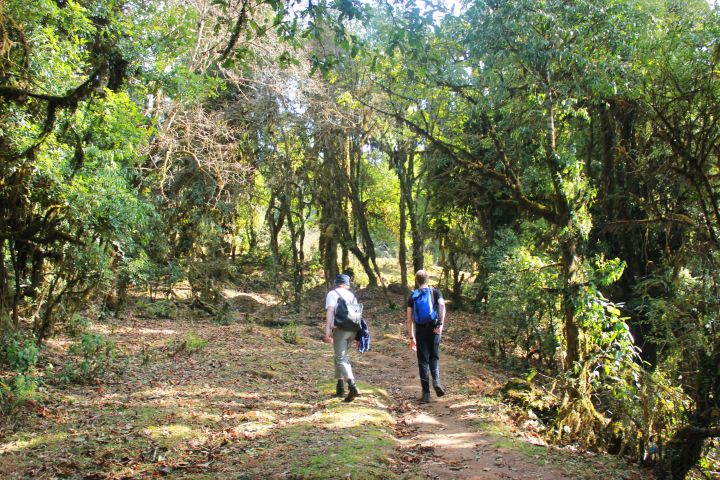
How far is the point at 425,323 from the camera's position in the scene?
877cm

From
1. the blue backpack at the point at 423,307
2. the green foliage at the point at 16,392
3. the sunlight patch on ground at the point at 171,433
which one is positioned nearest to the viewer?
the sunlight patch on ground at the point at 171,433

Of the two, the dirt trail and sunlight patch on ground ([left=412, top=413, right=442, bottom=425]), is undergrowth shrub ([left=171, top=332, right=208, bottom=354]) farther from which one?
sunlight patch on ground ([left=412, top=413, right=442, bottom=425])

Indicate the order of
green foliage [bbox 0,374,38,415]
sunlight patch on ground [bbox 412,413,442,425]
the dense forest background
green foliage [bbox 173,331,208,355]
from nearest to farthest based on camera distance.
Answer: green foliage [bbox 0,374,38,415] < the dense forest background < sunlight patch on ground [bbox 412,413,442,425] < green foliage [bbox 173,331,208,355]

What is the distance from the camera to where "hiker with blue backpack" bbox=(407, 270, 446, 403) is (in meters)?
8.75

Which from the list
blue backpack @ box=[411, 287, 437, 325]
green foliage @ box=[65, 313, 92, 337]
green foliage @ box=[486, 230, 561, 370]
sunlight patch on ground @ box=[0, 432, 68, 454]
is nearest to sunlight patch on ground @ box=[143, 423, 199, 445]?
sunlight patch on ground @ box=[0, 432, 68, 454]

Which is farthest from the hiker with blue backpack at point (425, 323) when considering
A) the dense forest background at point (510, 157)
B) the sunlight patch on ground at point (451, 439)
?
the dense forest background at point (510, 157)

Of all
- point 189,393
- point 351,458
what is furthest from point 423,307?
point 189,393

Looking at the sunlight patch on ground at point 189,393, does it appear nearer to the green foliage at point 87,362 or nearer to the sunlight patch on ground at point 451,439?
the green foliage at point 87,362

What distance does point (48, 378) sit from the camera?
8.54m

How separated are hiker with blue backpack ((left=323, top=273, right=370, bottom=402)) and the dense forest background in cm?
329

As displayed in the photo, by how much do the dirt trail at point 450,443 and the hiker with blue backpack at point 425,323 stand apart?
651 millimetres

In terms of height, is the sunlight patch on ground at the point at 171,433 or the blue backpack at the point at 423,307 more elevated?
the blue backpack at the point at 423,307

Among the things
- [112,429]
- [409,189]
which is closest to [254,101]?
[409,189]

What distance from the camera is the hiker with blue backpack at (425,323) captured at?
8.75 meters
